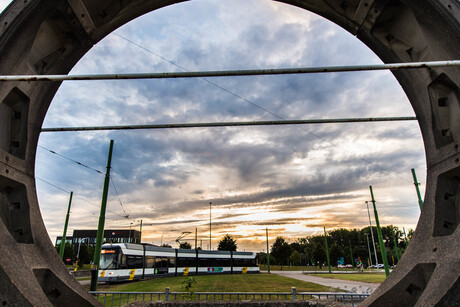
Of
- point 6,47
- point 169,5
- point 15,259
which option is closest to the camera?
point 15,259

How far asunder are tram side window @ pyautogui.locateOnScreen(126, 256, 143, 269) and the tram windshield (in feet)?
4.18

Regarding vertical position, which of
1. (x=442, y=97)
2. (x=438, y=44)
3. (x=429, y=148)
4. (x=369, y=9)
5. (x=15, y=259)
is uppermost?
(x=369, y=9)

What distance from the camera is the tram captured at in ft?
82.5

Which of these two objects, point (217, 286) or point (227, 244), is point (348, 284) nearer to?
point (217, 286)

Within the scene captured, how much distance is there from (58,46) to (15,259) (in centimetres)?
364

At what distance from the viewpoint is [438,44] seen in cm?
426

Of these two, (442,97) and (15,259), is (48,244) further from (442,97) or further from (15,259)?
(442,97)

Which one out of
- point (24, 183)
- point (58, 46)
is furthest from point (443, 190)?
point (58, 46)

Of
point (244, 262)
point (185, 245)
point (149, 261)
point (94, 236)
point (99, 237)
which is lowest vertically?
point (244, 262)

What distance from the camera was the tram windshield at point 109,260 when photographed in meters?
24.9

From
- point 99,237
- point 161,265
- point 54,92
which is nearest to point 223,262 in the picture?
point 161,265

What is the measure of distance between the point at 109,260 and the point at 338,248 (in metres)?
74.4

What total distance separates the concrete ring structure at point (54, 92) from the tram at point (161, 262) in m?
22.6

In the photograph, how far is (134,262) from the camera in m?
27.1
